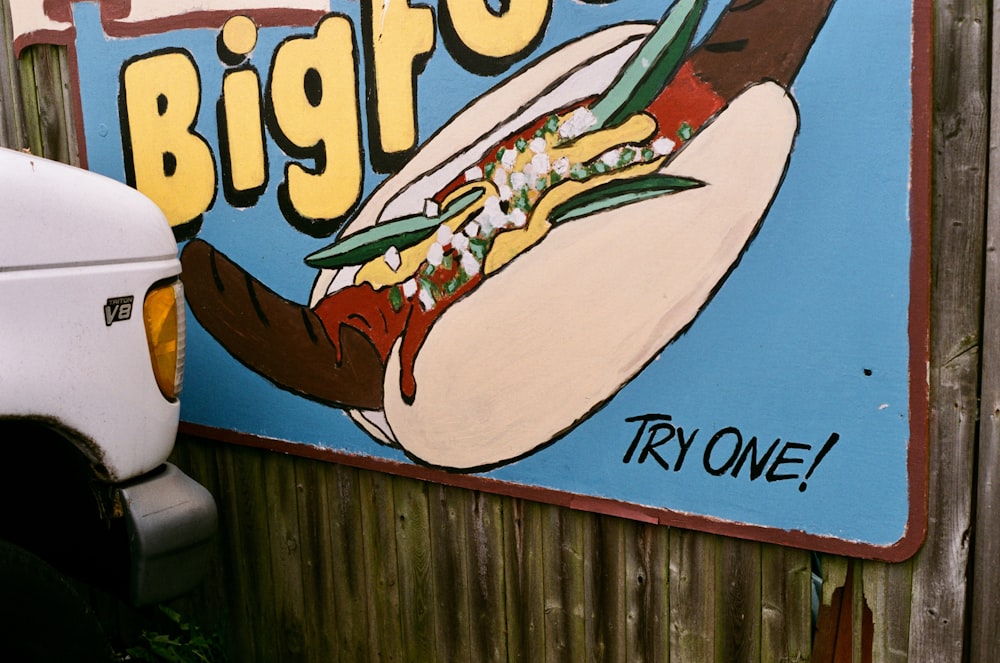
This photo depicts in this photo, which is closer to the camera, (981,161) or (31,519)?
(981,161)

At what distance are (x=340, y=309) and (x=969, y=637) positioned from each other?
199 cm

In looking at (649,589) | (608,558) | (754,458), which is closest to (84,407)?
(608,558)

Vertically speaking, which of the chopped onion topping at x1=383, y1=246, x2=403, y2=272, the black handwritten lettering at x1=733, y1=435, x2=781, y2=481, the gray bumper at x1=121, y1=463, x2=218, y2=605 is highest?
the chopped onion topping at x1=383, y1=246, x2=403, y2=272

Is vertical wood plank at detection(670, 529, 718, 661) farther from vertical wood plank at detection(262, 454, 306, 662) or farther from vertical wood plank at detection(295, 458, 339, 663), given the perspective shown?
vertical wood plank at detection(262, 454, 306, 662)

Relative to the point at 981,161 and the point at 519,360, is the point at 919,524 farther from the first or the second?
the point at 519,360

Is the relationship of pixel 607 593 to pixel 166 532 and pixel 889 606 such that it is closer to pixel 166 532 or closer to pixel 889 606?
pixel 889 606

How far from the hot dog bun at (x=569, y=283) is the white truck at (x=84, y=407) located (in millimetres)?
669

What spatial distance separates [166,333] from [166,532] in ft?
1.81

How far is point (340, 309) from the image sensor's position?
289 centimetres

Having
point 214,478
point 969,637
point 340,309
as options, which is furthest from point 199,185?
point 969,637

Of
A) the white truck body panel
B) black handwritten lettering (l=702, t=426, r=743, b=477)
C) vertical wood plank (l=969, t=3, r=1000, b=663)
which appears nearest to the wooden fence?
vertical wood plank (l=969, t=3, r=1000, b=663)

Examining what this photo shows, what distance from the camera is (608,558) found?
8.35ft

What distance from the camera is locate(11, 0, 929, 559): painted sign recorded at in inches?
79.5

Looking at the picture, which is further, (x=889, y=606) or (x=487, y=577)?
(x=487, y=577)
